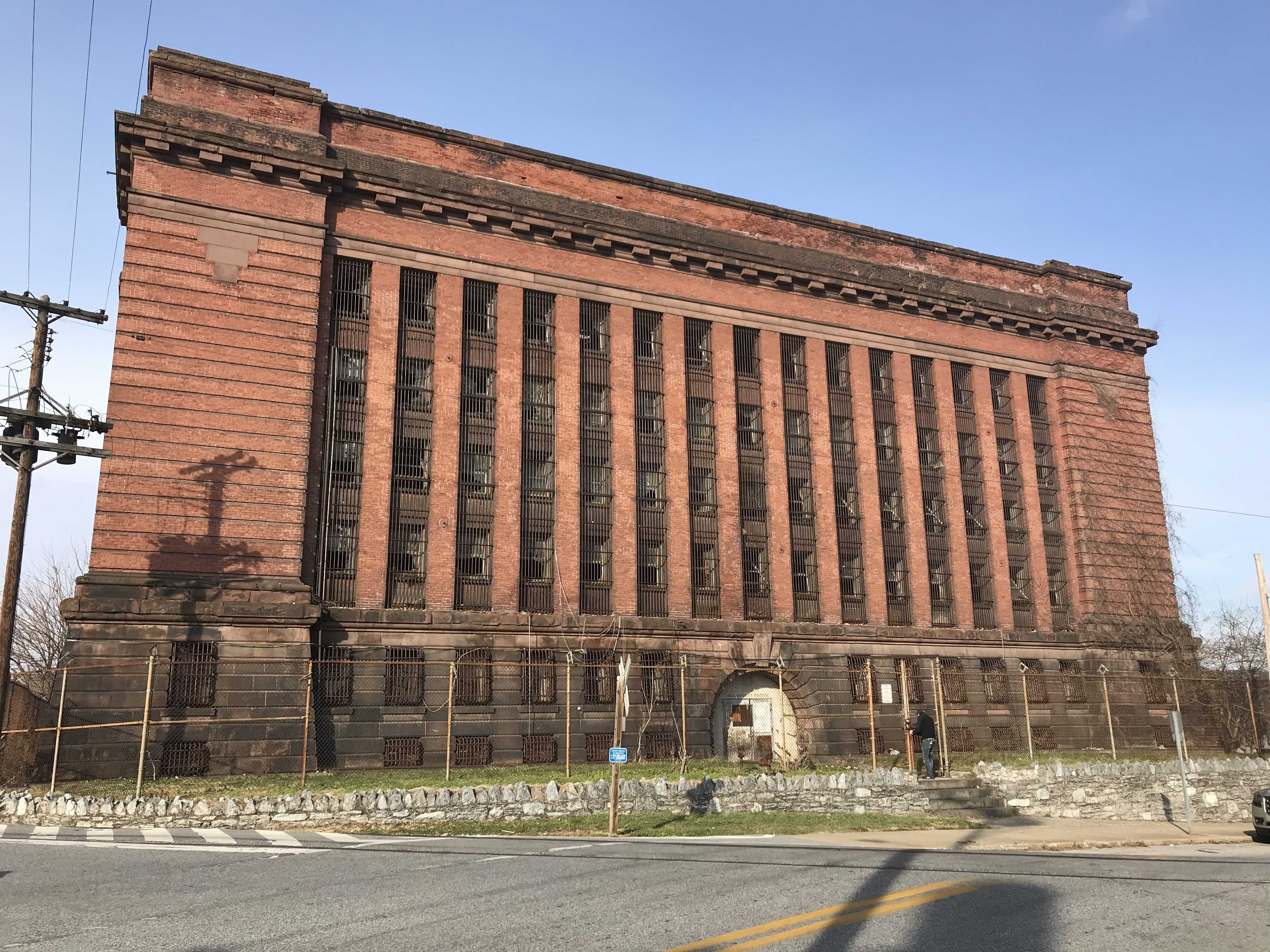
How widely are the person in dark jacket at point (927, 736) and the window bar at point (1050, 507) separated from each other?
1707 cm

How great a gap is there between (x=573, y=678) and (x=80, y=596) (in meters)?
13.9

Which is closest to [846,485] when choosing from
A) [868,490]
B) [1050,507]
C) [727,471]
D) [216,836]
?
[868,490]

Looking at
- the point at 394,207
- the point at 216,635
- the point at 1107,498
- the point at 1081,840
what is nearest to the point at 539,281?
the point at 394,207

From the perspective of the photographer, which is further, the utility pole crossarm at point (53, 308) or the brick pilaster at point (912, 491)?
the brick pilaster at point (912, 491)

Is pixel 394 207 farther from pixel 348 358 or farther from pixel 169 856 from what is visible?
pixel 169 856

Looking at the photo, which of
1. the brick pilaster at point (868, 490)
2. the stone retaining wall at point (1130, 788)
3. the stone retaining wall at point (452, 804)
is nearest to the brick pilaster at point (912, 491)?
the brick pilaster at point (868, 490)

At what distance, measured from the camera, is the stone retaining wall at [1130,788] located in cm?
2483

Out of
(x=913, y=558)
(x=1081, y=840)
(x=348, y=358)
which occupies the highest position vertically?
(x=348, y=358)

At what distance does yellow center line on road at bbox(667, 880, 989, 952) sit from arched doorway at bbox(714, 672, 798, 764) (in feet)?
66.5

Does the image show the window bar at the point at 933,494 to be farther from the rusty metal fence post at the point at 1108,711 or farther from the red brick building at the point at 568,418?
the rusty metal fence post at the point at 1108,711

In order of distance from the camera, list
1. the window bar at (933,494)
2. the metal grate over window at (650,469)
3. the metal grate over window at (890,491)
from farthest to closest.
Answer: the window bar at (933,494), the metal grate over window at (890,491), the metal grate over window at (650,469)

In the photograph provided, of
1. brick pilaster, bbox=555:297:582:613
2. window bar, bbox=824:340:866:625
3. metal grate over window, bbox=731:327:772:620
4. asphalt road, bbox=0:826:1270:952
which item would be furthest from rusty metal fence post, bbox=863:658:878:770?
asphalt road, bbox=0:826:1270:952

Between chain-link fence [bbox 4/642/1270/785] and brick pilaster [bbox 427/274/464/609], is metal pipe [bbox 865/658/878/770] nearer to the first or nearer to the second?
chain-link fence [bbox 4/642/1270/785]

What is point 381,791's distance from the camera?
17484 millimetres
